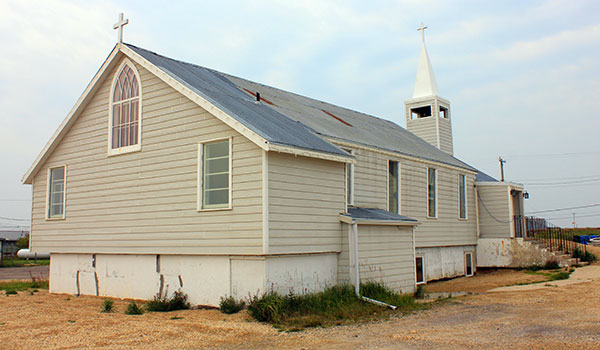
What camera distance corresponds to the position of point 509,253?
23.4m

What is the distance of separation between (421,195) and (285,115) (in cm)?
705

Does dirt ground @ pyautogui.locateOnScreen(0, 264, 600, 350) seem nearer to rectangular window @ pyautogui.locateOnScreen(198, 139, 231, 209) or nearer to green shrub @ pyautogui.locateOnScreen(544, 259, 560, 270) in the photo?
rectangular window @ pyautogui.locateOnScreen(198, 139, 231, 209)

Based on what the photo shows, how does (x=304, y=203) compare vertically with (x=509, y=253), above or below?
above

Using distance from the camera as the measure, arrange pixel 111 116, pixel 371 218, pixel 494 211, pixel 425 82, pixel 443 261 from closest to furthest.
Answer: pixel 371 218
pixel 111 116
pixel 443 261
pixel 494 211
pixel 425 82

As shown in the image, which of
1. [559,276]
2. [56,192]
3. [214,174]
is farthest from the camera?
[559,276]

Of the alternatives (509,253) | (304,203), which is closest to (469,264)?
(509,253)

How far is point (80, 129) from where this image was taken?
16766 mm

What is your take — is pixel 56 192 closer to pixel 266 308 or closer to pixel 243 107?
pixel 243 107

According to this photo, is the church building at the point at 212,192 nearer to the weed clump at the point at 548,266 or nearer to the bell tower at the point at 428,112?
the weed clump at the point at 548,266

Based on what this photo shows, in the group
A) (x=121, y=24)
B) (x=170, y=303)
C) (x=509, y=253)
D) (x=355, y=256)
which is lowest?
(x=170, y=303)

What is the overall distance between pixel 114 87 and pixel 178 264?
5887 mm

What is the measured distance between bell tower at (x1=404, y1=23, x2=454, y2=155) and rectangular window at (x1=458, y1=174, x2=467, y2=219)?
3907 mm

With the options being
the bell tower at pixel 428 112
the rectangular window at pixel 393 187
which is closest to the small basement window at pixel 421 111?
the bell tower at pixel 428 112

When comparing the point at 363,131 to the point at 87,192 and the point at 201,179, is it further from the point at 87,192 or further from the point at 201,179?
the point at 87,192
